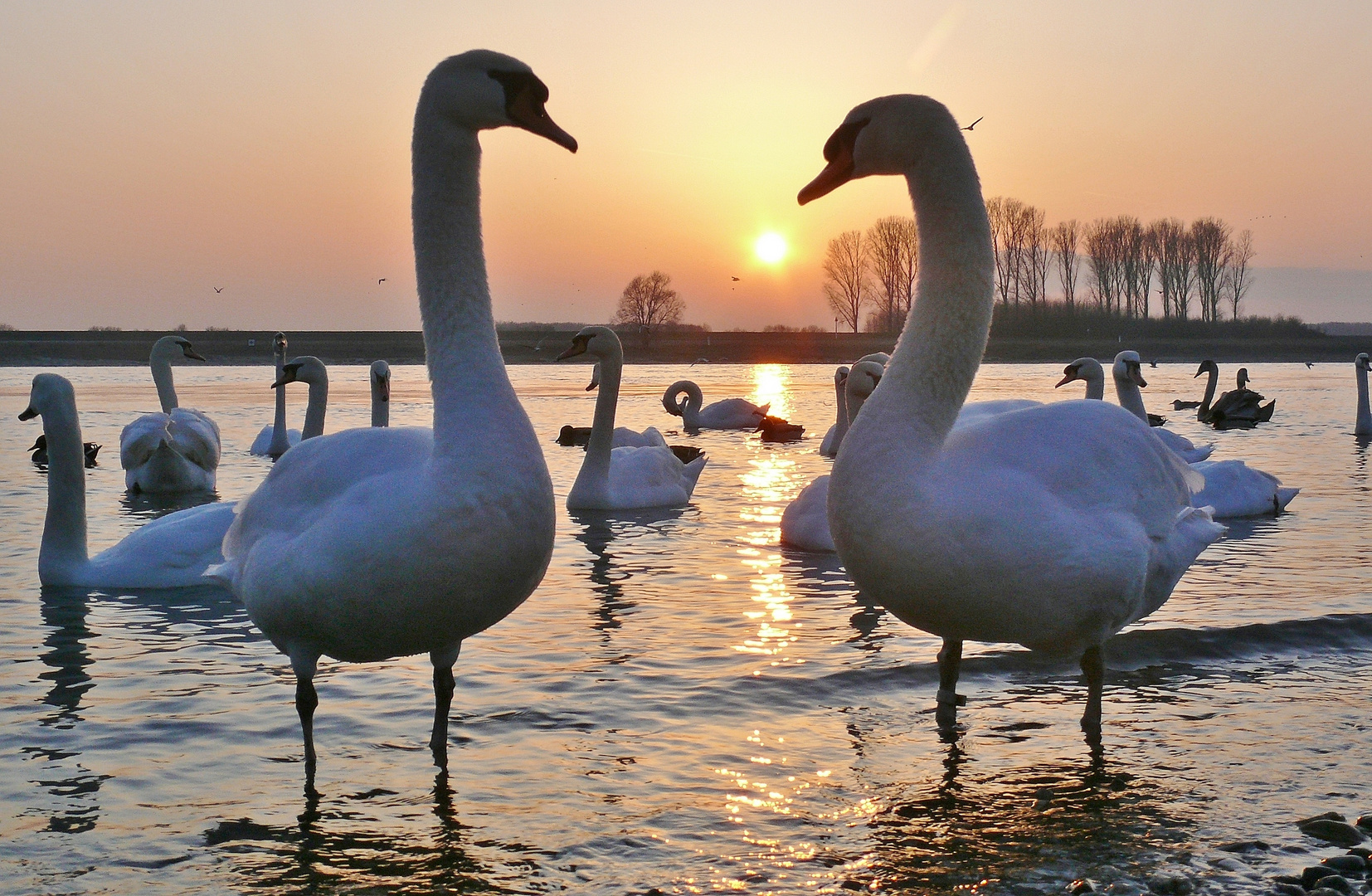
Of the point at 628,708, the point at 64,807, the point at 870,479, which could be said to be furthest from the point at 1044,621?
the point at 64,807

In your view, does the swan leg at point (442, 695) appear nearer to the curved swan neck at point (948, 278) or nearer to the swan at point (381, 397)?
the curved swan neck at point (948, 278)

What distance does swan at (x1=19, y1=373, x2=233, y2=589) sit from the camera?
24.4 ft

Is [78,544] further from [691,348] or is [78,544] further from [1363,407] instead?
[691,348]

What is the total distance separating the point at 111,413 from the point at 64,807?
21860mm

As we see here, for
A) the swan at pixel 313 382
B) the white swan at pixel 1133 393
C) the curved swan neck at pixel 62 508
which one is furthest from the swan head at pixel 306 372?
the white swan at pixel 1133 393

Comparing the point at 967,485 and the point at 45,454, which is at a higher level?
the point at 967,485

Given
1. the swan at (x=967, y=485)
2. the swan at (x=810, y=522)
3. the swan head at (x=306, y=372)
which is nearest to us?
the swan at (x=967, y=485)

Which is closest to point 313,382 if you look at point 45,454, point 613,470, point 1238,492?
point 613,470

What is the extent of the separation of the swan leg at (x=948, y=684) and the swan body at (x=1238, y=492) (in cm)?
619

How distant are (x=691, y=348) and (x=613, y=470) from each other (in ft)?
239

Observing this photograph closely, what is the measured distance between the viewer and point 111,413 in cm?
2394

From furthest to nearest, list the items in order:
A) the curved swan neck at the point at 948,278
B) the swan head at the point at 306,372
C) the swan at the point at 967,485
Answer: the swan head at the point at 306,372, the curved swan neck at the point at 948,278, the swan at the point at 967,485

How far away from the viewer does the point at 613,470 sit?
12125 mm

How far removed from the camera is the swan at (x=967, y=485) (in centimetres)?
396
